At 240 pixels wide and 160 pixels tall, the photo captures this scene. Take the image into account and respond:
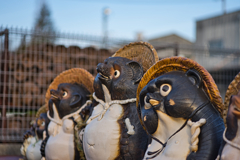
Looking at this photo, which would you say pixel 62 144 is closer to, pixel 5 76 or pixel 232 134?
pixel 232 134

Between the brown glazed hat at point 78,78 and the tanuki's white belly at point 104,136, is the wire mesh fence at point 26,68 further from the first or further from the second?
the tanuki's white belly at point 104,136

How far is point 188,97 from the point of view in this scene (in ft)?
6.30

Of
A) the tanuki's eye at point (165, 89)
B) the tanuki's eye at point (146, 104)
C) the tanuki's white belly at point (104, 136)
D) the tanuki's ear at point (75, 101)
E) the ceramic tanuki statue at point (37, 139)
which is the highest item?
the tanuki's eye at point (165, 89)

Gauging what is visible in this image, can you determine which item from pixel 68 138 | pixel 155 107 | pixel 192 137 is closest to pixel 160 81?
pixel 155 107

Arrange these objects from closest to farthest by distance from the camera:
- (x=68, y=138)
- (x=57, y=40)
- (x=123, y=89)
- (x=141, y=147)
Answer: (x=141, y=147) → (x=123, y=89) → (x=68, y=138) → (x=57, y=40)

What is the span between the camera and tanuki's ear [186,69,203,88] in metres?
1.96

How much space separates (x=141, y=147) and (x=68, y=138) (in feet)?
3.17

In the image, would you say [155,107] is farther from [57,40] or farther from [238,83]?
[57,40]

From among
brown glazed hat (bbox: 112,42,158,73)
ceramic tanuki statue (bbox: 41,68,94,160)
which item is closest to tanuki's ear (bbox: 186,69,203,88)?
brown glazed hat (bbox: 112,42,158,73)

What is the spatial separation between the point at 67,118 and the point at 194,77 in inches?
64.6

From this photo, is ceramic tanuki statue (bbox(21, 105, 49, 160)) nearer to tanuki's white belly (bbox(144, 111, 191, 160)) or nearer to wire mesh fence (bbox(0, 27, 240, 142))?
wire mesh fence (bbox(0, 27, 240, 142))

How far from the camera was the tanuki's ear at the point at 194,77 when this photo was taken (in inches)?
77.3

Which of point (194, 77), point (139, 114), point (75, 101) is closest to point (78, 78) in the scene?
point (75, 101)

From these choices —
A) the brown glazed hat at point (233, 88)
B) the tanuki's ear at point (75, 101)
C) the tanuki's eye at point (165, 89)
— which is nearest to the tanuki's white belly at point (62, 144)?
the tanuki's ear at point (75, 101)
